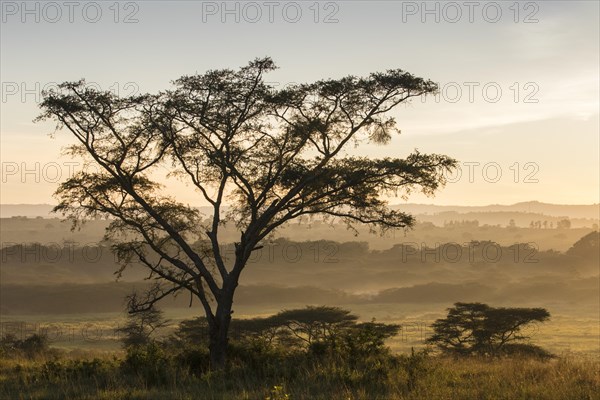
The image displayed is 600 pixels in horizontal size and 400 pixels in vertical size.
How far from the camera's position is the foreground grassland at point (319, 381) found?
512 inches

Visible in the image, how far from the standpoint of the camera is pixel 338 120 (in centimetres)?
2077

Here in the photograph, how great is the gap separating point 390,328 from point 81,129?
34105mm

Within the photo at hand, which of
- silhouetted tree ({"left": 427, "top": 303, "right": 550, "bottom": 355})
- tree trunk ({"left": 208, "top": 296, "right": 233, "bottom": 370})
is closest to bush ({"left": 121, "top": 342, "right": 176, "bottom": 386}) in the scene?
tree trunk ({"left": 208, "top": 296, "right": 233, "bottom": 370})

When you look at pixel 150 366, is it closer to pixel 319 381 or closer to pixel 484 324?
pixel 319 381

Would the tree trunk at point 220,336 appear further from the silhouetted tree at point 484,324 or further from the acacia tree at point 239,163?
the silhouetted tree at point 484,324

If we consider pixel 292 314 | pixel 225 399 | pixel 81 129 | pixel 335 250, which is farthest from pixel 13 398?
pixel 335 250

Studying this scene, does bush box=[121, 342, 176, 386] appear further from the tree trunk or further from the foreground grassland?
the tree trunk

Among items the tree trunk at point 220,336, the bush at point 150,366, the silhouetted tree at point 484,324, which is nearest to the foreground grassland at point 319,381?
the bush at point 150,366

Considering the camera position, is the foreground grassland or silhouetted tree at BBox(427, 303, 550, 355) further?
silhouetted tree at BBox(427, 303, 550, 355)

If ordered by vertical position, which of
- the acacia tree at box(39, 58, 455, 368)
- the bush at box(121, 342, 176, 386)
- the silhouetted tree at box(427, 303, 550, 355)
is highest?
the acacia tree at box(39, 58, 455, 368)

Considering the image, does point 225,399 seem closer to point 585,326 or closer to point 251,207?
point 251,207

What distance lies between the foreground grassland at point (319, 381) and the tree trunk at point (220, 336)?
7.46ft

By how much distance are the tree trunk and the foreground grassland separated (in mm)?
2275

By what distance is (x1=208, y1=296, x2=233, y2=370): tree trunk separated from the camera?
1942cm
